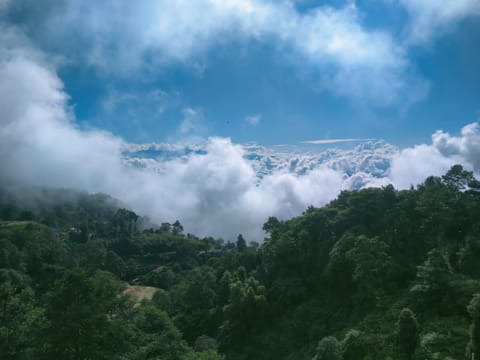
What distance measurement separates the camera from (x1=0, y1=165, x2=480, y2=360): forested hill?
24266 mm

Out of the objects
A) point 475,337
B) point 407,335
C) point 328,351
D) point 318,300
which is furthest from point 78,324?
point 318,300

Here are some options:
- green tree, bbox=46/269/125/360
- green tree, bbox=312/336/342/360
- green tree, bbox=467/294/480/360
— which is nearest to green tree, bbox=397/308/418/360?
green tree, bbox=467/294/480/360

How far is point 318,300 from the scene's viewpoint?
40094 mm

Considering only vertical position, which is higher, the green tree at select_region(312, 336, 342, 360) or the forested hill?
the forested hill

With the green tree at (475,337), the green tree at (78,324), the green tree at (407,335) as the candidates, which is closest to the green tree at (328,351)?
the green tree at (407,335)

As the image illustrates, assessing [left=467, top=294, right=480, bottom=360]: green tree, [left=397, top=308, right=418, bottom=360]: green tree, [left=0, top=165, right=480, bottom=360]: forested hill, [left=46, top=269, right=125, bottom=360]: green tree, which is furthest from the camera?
[left=0, top=165, right=480, bottom=360]: forested hill

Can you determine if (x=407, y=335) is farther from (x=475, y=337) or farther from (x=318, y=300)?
(x=318, y=300)

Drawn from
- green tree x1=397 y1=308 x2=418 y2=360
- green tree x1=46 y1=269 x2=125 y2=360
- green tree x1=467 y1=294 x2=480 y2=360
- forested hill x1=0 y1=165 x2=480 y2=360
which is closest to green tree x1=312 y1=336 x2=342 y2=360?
forested hill x1=0 y1=165 x2=480 y2=360

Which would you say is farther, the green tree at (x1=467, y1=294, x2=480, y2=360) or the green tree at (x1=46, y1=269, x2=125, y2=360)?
the green tree at (x1=46, y1=269, x2=125, y2=360)

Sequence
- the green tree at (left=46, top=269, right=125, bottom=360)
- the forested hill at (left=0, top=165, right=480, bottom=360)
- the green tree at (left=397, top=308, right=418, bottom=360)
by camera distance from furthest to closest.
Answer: the forested hill at (left=0, top=165, right=480, bottom=360) < the green tree at (left=397, top=308, right=418, bottom=360) < the green tree at (left=46, top=269, right=125, bottom=360)

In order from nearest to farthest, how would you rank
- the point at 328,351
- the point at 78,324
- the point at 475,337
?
the point at 475,337 < the point at 78,324 < the point at 328,351

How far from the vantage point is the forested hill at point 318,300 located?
24.3 metres

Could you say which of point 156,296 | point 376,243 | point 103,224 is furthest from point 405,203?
point 103,224

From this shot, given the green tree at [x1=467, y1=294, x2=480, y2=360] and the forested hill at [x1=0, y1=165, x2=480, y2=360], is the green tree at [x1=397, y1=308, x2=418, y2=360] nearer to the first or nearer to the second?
the forested hill at [x1=0, y1=165, x2=480, y2=360]
